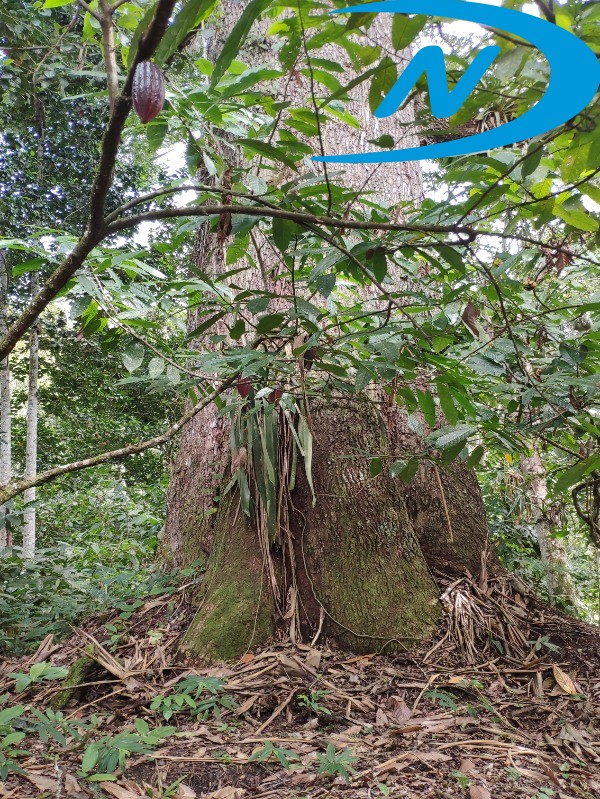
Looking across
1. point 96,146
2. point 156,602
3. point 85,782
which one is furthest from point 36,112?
point 85,782

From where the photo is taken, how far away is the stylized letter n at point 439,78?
96 centimetres

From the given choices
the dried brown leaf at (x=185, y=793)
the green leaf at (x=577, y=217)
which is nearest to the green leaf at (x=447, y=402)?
the green leaf at (x=577, y=217)

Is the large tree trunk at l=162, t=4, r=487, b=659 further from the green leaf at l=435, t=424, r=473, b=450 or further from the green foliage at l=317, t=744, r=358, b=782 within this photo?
the green foliage at l=317, t=744, r=358, b=782

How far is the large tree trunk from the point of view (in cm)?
230

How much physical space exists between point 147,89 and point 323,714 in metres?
1.89

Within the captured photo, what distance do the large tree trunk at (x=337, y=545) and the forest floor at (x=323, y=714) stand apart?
0.11 meters

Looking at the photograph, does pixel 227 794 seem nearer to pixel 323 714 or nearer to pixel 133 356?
pixel 323 714

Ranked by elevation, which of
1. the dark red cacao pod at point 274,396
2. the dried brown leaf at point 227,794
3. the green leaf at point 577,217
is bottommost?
the dried brown leaf at point 227,794

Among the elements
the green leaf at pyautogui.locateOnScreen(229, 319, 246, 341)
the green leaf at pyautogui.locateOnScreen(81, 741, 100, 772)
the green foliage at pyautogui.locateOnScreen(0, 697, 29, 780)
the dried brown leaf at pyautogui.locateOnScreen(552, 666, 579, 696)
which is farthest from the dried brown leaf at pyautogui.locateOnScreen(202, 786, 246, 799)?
the dried brown leaf at pyautogui.locateOnScreen(552, 666, 579, 696)

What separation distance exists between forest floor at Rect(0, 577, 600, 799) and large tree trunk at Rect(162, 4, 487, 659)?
111mm

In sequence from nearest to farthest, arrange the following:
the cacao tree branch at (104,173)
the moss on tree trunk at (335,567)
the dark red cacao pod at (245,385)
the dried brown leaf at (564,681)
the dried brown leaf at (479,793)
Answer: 1. the cacao tree branch at (104,173)
2. the dried brown leaf at (479,793)
3. the dark red cacao pod at (245,385)
4. the dried brown leaf at (564,681)
5. the moss on tree trunk at (335,567)

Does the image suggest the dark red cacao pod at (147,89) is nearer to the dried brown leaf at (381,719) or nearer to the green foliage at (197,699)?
the green foliage at (197,699)

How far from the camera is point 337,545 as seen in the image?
2.44 m

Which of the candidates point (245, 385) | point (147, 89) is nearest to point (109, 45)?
point (147, 89)
